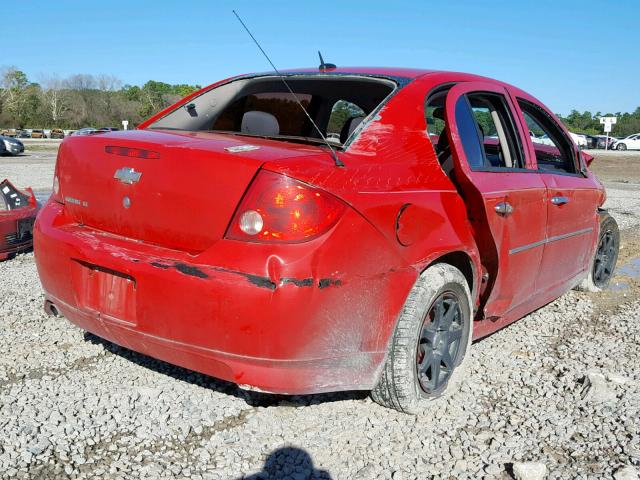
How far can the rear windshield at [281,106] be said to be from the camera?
3781mm

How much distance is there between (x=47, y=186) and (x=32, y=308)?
30.1 ft

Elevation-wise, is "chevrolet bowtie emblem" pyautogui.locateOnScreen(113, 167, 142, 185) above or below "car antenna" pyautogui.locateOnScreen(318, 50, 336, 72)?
below

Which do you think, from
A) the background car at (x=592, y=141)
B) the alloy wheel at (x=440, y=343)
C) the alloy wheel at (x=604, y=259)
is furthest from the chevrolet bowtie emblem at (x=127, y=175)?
the background car at (x=592, y=141)

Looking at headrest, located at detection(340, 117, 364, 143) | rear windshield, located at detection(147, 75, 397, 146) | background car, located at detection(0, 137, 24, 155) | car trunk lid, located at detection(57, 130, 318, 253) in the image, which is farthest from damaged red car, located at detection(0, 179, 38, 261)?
background car, located at detection(0, 137, 24, 155)

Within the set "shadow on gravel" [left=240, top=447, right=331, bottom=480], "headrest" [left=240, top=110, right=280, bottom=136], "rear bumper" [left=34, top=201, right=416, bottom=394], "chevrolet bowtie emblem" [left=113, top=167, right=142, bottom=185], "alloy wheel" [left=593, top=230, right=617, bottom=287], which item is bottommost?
"shadow on gravel" [left=240, top=447, right=331, bottom=480]

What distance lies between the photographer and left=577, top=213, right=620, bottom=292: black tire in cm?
520

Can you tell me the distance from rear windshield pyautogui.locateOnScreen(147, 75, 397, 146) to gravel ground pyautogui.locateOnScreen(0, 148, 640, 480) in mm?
1456

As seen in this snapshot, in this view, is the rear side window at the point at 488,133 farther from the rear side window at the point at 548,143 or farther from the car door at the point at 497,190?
the rear side window at the point at 548,143

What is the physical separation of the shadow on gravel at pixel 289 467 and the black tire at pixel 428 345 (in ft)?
1.67

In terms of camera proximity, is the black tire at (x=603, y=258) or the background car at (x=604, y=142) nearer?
the black tire at (x=603, y=258)

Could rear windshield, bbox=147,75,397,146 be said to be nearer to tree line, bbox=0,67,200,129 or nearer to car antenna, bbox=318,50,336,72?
car antenna, bbox=318,50,336,72

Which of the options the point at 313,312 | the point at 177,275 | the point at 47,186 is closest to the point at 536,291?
the point at 313,312

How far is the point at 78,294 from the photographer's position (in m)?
2.86

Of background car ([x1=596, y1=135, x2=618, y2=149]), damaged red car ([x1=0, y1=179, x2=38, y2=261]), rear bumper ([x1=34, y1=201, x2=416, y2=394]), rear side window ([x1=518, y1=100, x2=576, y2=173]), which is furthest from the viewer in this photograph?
background car ([x1=596, y1=135, x2=618, y2=149])
